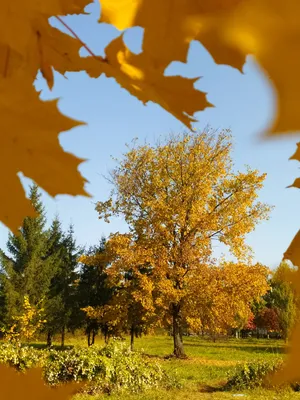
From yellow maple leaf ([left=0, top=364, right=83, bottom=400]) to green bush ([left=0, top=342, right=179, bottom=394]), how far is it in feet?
22.6

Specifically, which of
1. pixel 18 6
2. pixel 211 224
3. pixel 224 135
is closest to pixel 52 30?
pixel 18 6

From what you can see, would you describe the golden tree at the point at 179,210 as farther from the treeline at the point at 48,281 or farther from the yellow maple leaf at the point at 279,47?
the yellow maple leaf at the point at 279,47

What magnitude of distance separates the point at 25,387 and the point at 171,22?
0.26m

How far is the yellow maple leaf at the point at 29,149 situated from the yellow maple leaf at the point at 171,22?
0.27 ft

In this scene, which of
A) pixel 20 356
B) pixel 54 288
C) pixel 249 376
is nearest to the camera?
pixel 20 356

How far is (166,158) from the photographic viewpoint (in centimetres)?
1416

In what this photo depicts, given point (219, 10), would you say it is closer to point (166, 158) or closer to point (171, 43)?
point (171, 43)

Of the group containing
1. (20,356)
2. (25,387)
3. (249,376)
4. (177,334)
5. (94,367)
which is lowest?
(249,376)

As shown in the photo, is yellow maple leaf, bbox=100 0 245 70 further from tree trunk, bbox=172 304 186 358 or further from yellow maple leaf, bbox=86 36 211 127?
tree trunk, bbox=172 304 186 358

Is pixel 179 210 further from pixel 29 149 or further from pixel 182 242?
pixel 29 149

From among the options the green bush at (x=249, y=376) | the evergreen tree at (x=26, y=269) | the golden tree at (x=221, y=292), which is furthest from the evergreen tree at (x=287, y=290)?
the evergreen tree at (x=26, y=269)

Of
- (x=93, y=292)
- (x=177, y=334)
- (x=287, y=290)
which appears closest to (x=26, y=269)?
(x=93, y=292)

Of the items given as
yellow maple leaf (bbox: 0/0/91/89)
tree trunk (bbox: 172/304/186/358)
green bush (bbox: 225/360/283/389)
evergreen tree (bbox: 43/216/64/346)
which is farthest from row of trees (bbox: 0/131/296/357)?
yellow maple leaf (bbox: 0/0/91/89)

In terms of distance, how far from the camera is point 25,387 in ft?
0.98
